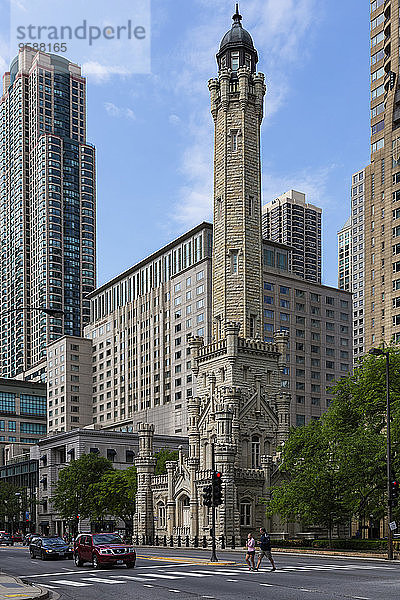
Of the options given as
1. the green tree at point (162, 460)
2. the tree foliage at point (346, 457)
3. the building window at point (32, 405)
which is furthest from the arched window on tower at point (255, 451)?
the building window at point (32, 405)

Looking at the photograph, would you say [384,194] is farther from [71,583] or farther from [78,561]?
[71,583]

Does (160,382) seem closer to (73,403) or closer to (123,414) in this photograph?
(123,414)

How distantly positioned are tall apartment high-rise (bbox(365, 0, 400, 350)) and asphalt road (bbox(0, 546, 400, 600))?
5899 centimetres

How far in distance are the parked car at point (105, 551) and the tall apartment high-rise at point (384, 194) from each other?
62.8 m

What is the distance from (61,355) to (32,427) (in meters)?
20.4

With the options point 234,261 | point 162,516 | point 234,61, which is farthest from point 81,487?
point 234,61

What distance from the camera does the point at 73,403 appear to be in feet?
518

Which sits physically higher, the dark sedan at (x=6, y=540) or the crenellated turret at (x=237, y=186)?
the crenellated turret at (x=237, y=186)

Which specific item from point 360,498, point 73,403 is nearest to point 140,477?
point 360,498

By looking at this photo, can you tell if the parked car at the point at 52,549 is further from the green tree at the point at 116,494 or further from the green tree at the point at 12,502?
the green tree at the point at 12,502

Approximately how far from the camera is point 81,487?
91.2 m

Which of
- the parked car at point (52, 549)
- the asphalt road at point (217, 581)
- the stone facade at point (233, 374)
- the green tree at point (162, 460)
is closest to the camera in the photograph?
the asphalt road at point (217, 581)

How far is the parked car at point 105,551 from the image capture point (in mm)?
37625

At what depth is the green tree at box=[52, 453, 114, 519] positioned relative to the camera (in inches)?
3524
